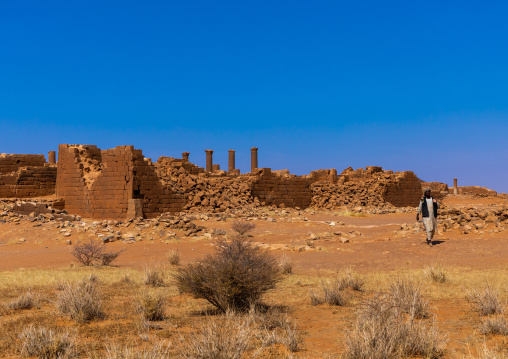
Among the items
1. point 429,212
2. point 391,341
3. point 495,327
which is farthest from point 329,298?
point 429,212

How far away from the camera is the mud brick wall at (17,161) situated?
32906 millimetres

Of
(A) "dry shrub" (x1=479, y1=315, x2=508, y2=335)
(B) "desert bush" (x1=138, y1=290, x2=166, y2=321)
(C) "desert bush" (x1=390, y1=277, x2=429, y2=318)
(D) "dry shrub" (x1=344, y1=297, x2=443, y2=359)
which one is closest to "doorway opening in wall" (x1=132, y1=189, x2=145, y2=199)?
(B) "desert bush" (x1=138, y1=290, x2=166, y2=321)

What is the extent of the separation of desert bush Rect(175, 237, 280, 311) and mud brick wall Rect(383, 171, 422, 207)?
32.6 meters

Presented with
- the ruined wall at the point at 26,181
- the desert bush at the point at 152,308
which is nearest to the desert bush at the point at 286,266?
the desert bush at the point at 152,308

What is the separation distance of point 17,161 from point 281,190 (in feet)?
59.1

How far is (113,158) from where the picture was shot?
79.8ft

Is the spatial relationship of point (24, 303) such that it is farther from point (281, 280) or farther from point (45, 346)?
point (281, 280)

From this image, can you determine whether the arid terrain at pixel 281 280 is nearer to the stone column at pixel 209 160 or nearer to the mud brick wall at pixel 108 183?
the mud brick wall at pixel 108 183

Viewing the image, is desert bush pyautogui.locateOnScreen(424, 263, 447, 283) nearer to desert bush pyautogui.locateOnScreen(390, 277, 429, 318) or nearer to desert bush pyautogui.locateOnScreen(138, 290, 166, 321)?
desert bush pyautogui.locateOnScreen(390, 277, 429, 318)

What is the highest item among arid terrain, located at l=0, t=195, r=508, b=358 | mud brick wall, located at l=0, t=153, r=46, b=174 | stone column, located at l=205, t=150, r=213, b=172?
stone column, located at l=205, t=150, r=213, b=172

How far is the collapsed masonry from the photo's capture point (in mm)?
24281

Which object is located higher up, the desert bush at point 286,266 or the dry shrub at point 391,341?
the dry shrub at point 391,341

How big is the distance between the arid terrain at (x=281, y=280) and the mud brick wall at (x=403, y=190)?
15.2 m

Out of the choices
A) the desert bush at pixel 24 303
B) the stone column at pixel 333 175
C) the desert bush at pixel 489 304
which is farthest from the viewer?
the stone column at pixel 333 175
